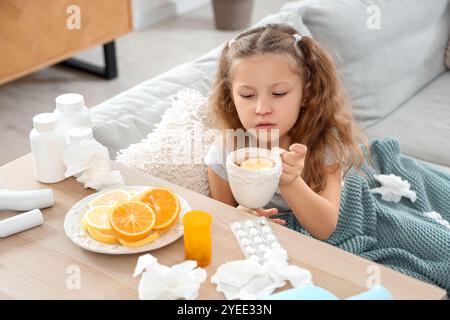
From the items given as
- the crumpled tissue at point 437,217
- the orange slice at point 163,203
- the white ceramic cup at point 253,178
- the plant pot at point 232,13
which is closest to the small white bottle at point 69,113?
the orange slice at point 163,203

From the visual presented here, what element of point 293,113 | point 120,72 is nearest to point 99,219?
point 293,113

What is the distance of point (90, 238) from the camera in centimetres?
125

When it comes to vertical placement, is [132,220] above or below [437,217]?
above

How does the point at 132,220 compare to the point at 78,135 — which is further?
the point at 78,135

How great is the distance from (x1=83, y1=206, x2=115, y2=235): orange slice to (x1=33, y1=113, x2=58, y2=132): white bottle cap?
0.70 ft

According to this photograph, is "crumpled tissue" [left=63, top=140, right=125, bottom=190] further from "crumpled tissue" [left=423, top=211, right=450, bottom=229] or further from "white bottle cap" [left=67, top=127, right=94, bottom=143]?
"crumpled tissue" [left=423, top=211, right=450, bottom=229]

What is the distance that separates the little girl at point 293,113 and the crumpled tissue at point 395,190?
16 cm

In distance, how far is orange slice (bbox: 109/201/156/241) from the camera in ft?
3.98

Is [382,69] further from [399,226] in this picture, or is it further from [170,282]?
[170,282]

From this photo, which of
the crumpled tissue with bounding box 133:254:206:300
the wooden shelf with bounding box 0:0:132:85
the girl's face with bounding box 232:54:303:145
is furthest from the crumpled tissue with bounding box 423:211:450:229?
the wooden shelf with bounding box 0:0:132:85

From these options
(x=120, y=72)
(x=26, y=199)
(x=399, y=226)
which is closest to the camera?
(x=26, y=199)

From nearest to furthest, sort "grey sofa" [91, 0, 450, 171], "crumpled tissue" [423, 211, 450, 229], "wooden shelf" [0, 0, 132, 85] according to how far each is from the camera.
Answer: "crumpled tissue" [423, 211, 450, 229] → "grey sofa" [91, 0, 450, 171] → "wooden shelf" [0, 0, 132, 85]

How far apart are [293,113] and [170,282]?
0.61 metres
